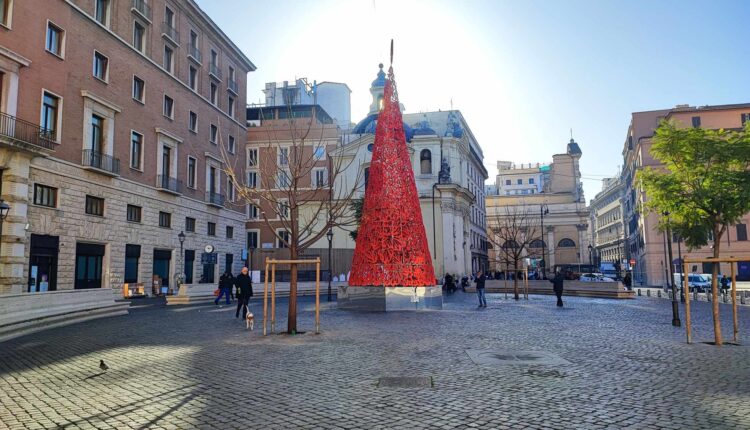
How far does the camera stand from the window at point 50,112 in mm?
23734

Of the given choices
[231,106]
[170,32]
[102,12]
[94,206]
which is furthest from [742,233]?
[102,12]

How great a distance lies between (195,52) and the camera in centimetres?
3775

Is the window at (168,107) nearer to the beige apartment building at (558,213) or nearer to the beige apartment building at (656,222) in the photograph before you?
the beige apartment building at (656,222)

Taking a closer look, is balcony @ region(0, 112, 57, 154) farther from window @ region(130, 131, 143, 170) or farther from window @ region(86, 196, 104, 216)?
window @ region(130, 131, 143, 170)

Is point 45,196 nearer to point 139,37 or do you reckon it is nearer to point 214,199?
point 139,37

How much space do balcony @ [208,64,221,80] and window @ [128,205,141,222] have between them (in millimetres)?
14286

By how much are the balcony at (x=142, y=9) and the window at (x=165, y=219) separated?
12.5m

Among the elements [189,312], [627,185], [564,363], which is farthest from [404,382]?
[627,185]

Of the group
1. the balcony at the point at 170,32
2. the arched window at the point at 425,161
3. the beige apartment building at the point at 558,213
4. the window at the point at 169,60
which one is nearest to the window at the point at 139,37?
the balcony at the point at 170,32

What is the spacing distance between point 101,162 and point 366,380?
25.2 m

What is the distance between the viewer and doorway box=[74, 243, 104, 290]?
84.5ft

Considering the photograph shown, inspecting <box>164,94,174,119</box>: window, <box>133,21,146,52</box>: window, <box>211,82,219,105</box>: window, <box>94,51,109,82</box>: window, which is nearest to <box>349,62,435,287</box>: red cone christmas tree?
<box>94,51,109,82</box>: window

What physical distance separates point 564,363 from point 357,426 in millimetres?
5069

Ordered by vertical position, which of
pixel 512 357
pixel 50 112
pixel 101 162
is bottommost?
pixel 512 357
